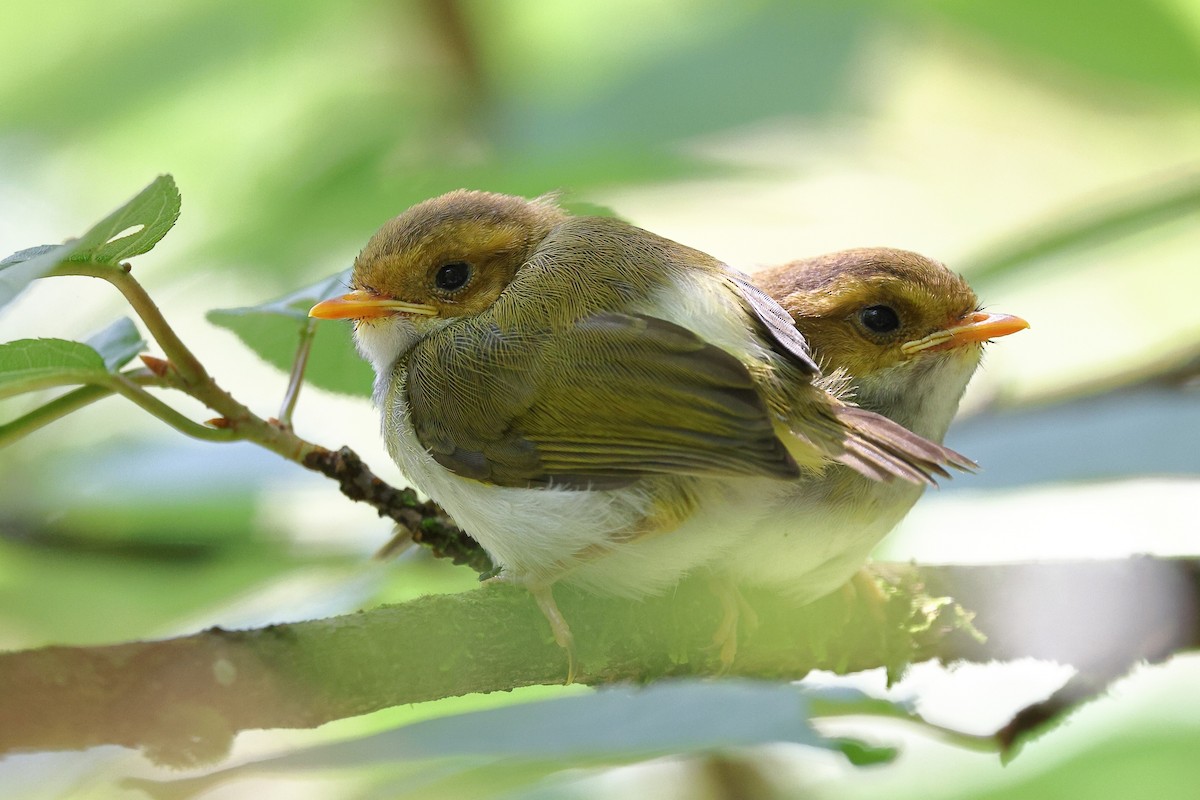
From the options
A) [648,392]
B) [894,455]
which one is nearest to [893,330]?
[894,455]

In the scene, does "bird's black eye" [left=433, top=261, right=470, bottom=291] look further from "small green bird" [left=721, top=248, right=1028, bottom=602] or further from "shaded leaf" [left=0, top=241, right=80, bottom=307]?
"shaded leaf" [left=0, top=241, right=80, bottom=307]

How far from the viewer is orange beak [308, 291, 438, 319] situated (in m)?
2.01

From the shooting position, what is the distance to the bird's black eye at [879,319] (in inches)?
89.9

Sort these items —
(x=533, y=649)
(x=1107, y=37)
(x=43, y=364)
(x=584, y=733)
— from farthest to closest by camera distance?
(x=1107, y=37) < (x=533, y=649) < (x=43, y=364) < (x=584, y=733)

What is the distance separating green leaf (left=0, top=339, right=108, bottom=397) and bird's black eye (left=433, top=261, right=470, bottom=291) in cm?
79

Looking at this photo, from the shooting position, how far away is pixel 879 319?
229cm

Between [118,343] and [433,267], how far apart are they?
0.69 m

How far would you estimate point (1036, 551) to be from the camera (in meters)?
2.97

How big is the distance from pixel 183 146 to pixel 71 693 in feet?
8.28

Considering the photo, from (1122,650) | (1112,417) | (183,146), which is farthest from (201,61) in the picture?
(1122,650)

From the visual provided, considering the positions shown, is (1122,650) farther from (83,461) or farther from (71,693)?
(83,461)

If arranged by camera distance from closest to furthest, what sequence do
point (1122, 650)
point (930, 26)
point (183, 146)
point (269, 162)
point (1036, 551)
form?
1. point (1122, 650)
2. point (1036, 551)
3. point (269, 162)
4. point (183, 146)
5. point (930, 26)

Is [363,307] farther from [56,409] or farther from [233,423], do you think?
[56,409]

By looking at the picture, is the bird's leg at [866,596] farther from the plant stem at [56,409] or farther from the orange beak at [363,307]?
the plant stem at [56,409]
